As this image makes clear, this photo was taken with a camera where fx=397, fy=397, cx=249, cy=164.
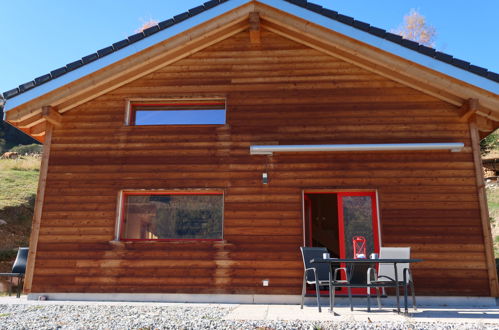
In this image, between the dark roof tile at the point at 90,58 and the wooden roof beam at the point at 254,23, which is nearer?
the dark roof tile at the point at 90,58

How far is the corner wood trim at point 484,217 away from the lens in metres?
6.11

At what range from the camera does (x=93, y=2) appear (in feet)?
48.0

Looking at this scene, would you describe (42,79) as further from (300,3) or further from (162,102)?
(300,3)

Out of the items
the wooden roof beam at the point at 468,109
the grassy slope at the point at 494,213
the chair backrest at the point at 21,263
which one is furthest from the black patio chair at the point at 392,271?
the grassy slope at the point at 494,213

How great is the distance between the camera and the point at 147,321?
400cm

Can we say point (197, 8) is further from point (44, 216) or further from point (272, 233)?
point (44, 216)

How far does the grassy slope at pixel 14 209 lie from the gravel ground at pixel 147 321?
Answer: 27.1 feet

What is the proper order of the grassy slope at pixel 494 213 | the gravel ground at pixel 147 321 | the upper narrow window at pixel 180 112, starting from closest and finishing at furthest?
the gravel ground at pixel 147 321
the upper narrow window at pixel 180 112
the grassy slope at pixel 494 213

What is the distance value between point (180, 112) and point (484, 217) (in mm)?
5418

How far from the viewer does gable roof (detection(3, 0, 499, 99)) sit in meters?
6.30

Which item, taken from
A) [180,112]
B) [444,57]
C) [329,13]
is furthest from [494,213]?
[180,112]

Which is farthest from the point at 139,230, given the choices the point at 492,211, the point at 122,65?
the point at 492,211

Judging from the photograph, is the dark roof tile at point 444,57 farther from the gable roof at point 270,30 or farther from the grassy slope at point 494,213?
the grassy slope at point 494,213

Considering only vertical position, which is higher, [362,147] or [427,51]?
[427,51]
